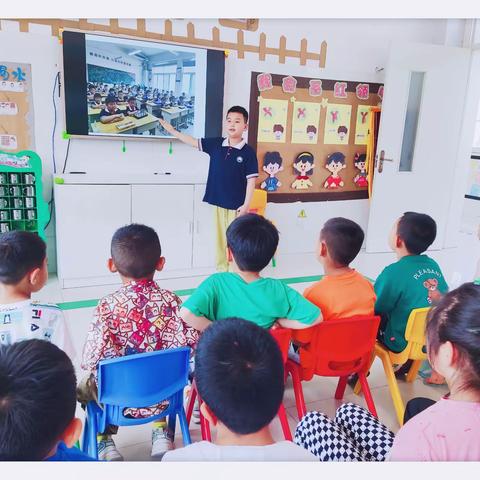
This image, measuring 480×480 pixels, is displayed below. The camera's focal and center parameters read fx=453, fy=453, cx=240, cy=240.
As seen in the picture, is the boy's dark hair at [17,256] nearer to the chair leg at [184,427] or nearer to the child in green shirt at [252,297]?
the child in green shirt at [252,297]

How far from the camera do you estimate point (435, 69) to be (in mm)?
4289

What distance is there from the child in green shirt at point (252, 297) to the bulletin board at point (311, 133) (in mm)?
2565

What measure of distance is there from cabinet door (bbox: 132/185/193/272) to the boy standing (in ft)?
1.33

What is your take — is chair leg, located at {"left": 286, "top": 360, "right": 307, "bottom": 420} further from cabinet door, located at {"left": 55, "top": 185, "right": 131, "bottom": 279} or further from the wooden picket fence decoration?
the wooden picket fence decoration

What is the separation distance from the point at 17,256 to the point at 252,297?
29.6 inches

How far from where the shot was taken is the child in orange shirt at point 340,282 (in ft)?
5.59

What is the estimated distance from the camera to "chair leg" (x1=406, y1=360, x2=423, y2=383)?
2131 mm

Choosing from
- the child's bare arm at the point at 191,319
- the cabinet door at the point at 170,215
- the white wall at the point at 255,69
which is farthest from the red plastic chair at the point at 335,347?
the white wall at the point at 255,69

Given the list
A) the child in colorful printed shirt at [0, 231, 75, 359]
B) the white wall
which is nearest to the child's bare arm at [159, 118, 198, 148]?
the white wall

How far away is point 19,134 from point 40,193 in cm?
45

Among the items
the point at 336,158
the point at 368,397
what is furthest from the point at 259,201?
the point at 368,397

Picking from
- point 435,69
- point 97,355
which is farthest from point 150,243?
point 435,69

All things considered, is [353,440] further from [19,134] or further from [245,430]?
[19,134]

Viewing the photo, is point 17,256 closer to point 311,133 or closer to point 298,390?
point 298,390
